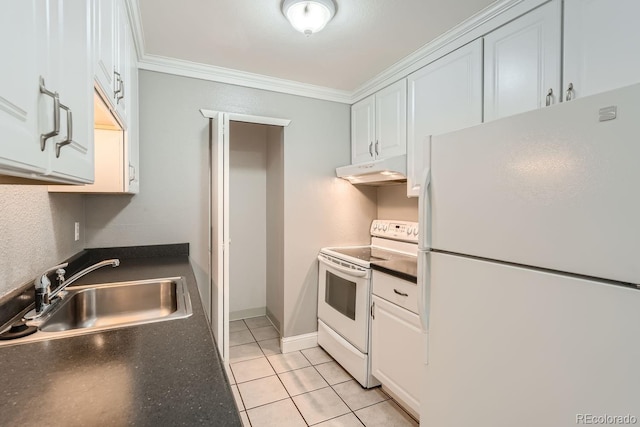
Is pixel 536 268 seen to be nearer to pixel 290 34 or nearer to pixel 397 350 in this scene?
pixel 397 350

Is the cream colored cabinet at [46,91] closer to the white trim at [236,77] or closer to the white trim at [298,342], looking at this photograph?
the white trim at [236,77]

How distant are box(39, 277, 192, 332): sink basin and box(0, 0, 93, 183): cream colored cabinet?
2.57ft

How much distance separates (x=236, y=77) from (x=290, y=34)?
2.55ft

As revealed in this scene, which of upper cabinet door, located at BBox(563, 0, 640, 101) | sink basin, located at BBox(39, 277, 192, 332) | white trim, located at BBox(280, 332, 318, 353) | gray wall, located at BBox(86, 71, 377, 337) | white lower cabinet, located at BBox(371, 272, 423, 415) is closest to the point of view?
upper cabinet door, located at BBox(563, 0, 640, 101)

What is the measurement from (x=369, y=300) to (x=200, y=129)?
73.3 inches

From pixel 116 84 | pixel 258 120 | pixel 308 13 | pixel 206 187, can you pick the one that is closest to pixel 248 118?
pixel 258 120

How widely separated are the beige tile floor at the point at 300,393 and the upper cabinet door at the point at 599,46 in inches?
79.4

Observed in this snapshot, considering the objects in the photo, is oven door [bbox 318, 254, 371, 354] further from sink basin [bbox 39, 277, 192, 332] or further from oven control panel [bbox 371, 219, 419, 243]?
sink basin [bbox 39, 277, 192, 332]

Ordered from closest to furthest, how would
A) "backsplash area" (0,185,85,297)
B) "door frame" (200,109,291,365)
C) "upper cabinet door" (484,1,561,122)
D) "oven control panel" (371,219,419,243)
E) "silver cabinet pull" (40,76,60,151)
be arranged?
"silver cabinet pull" (40,76,60,151)
"backsplash area" (0,185,85,297)
"upper cabinet door" (484,1,561,122)
"door frame" (200,109,291,365)
"oven control panel" (371,219,419,243)

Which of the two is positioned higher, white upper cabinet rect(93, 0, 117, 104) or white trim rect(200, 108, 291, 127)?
white trim rect(200, 108, 291, 127)

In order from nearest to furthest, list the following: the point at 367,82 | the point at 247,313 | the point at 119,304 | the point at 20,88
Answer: the point at 20,88
the point at 119,304
the point at 367,82
the point at 247,313

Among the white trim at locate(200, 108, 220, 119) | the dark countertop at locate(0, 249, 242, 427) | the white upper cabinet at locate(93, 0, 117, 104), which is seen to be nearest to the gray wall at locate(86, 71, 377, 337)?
the white trim at locate(200, 108, 220, 119)

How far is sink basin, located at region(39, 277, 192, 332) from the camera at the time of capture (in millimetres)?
1336

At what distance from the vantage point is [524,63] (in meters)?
1.58
